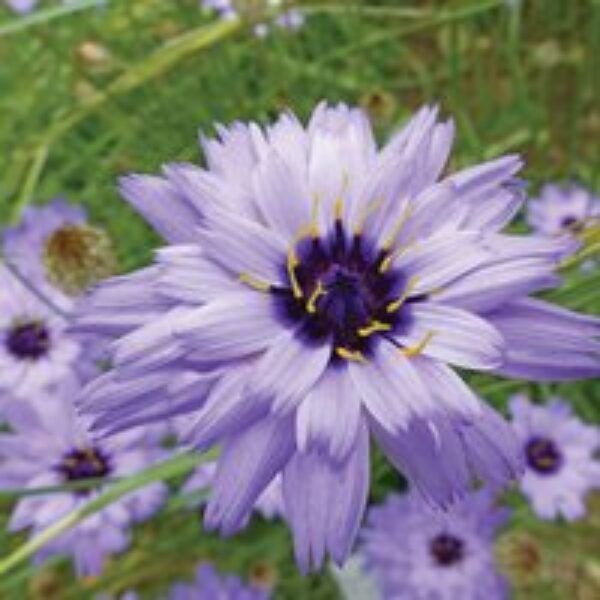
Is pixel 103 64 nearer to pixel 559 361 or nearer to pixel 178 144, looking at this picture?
pixel 178 144

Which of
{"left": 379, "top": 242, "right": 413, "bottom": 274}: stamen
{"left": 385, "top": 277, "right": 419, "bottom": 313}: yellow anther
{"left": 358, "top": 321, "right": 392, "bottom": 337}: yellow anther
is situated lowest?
{"left": 358, "top": 321, "right": 392, "bottom": 337}: yellow anther

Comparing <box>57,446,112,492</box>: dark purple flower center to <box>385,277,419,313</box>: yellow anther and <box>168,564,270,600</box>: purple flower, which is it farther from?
<box>385,277,419,313</box>: yellow anther

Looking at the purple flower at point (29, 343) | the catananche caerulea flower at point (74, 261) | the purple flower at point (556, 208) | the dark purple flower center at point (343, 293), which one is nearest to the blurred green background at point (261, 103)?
the purple flower at point (556, 208)

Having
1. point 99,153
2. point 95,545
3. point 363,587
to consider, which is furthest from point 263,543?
point 99,153

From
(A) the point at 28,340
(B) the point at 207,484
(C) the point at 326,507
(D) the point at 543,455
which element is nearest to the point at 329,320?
(C) the point at 326,507

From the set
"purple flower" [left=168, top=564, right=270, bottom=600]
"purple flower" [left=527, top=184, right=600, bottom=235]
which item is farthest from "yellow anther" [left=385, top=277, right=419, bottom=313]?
"purple flower" [left=527, top=184, right=600, bottom=235]

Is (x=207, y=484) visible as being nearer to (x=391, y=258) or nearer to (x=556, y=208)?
(x=391, y=258)

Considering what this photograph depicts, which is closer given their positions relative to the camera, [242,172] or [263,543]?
[242,172]
